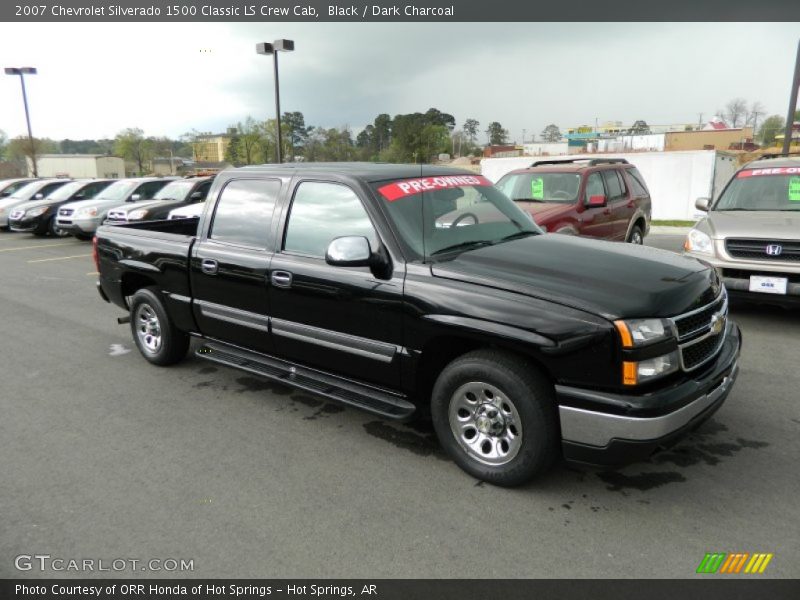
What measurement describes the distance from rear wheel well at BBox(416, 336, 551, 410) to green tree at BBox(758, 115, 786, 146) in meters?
92.5

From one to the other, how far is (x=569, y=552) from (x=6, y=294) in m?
9.41

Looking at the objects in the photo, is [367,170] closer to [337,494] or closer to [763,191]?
[337,494]

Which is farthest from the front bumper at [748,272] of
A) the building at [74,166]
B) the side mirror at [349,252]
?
the building at [74,166]

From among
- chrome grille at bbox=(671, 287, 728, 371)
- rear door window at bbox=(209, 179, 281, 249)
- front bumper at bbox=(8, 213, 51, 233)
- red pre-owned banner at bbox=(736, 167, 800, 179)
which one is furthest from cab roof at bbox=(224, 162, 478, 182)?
front bumper at bbox=(8, 213, 51, 233)

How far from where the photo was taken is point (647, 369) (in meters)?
2.83

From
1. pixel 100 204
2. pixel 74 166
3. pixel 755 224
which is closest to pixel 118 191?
pixel 100 204

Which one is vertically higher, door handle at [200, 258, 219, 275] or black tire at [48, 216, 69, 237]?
door handle at [200, 258, 219, 275]

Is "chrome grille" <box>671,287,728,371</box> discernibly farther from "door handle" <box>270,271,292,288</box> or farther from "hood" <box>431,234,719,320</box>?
"door handle" <box>270,271,292,288</box>

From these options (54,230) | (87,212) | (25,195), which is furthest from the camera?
(25,195)

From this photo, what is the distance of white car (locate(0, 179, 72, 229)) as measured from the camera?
18438 mm

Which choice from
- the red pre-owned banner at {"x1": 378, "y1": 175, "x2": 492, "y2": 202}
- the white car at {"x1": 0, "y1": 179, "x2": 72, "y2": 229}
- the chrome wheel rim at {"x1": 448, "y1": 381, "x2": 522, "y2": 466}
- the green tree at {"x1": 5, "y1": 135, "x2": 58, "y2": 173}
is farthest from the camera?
the green tree at {"x1": 5, "y1": 135, "x2": 58, "y2": 173}

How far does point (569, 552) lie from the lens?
2.71 m

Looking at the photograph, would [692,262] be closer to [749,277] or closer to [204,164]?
[749,277]

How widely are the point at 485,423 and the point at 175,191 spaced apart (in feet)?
46.5
